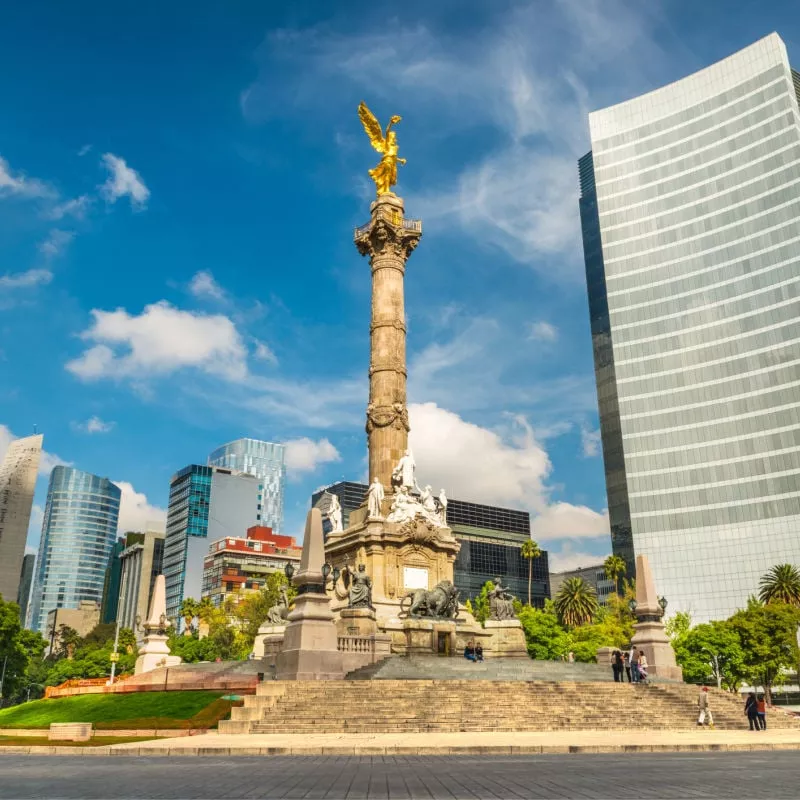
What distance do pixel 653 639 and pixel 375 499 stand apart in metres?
15.4

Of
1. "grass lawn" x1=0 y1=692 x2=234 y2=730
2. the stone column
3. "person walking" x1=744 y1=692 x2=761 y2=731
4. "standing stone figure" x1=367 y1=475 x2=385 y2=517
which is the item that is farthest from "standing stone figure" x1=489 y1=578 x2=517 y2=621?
"grass lawn" x1=0 y1=692 x2=234 y2=730

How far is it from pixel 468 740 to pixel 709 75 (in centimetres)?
10840

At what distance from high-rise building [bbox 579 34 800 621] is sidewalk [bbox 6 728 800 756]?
7290 cm

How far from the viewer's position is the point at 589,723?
2172 centimetres

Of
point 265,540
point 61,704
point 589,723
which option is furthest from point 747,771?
point 265,540

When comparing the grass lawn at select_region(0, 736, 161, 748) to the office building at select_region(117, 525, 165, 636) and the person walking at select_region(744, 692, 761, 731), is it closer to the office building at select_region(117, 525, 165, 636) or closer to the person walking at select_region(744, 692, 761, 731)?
the person walking at select_region(744, 692, 761, 731)

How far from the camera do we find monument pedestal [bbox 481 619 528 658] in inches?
1480

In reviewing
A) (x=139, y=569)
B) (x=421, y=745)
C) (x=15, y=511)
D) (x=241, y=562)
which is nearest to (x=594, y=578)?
(x=241, y=562)

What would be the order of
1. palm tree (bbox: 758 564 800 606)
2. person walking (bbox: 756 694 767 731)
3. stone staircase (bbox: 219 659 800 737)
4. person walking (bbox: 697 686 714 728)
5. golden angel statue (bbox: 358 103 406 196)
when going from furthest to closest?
palm tree (bbox: 758 564 800 606)
golden angel statue (bbox: 358 103 406 196)
person walking (bbox: 756 694 767 731)
person walking (bbox: 697 686 714 728)
stone staircase (bbox: 219 659 800 737)

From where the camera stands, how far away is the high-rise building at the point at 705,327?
86.4 m

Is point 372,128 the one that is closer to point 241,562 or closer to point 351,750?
point 351,750

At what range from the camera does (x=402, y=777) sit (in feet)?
35.7

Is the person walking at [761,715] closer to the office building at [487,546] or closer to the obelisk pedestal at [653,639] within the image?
the obelisk pedestal at [653,639]

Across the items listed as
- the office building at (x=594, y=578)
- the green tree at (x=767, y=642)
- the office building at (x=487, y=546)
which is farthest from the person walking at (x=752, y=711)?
the office building at (x=594, y=578)
